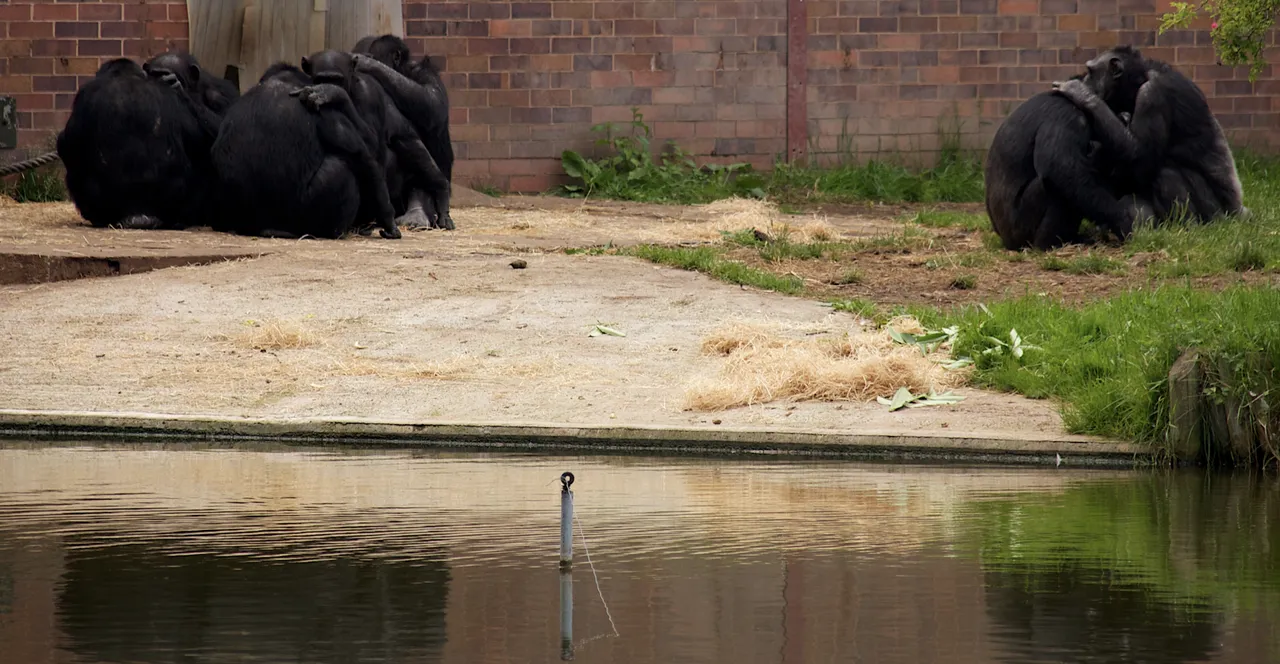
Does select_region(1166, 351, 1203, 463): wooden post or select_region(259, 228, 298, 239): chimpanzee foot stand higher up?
select_region(259, 228, 298, 239): chimpanzee foot

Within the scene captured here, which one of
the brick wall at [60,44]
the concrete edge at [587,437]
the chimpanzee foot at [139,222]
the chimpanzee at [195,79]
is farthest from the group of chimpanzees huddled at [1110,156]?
the brick wall at [60,44]

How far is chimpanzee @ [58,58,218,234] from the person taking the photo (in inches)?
525

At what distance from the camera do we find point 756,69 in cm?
1866

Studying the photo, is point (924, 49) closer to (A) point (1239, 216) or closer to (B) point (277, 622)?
(A) point (1239, 216)

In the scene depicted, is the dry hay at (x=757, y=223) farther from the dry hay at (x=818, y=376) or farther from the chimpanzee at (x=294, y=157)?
the dry hay at (x=818, y=376)

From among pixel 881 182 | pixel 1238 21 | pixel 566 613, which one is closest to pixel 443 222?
pixel 881 182

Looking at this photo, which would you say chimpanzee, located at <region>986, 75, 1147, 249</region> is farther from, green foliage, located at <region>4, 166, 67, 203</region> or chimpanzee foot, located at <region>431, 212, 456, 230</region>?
green foliage, located at <region>4, 166, 67, 203</region>

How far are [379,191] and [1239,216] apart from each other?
6.45m

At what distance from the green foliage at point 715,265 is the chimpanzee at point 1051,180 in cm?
201

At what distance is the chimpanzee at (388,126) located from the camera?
529 inches

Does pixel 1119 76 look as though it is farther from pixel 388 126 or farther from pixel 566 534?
pixel 566 534

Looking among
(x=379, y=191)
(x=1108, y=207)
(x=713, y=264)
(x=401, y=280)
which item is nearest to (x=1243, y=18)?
(x=1108, y=207)

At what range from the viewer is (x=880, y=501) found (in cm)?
641

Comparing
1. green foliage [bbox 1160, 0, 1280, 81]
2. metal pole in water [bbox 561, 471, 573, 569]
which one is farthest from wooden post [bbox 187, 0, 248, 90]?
metal pole in water [bbox 561, 471, 573, 569]
